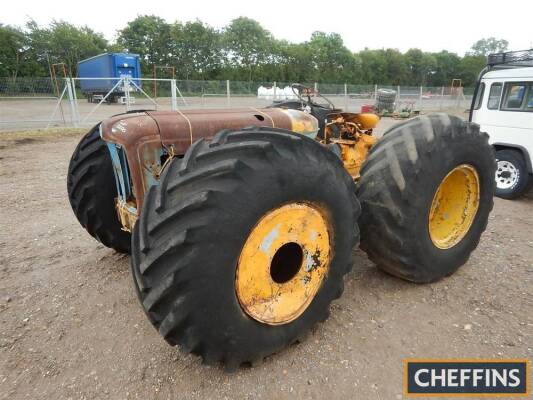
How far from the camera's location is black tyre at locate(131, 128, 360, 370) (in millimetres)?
1733

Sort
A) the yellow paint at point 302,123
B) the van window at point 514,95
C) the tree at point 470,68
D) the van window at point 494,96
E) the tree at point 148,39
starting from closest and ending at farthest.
→ the yellow paint at point 302,123, the van window at point 514,95, the van window at point 494,96, the tree at point 148,39, the tree at point 470,68

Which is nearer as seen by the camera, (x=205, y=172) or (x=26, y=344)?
(x=205, y=172)

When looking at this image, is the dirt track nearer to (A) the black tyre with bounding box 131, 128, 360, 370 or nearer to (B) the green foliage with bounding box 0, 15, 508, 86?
(A) the black tyre with bounding box 131, 128, 360, 370

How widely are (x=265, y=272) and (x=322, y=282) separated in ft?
1.47

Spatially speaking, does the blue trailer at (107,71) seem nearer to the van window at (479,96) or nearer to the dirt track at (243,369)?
the van window at (479,96)

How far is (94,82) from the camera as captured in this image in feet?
82.7

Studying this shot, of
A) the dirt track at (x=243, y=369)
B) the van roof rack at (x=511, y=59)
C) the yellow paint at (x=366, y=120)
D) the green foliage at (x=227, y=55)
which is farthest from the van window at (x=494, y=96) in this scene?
the green foliage at (x=227, y=55)

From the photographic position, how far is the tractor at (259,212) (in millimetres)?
1764

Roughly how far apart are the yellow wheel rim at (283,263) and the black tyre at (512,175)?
5.03m

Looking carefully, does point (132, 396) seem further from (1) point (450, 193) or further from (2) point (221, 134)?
(1) point (450, 193)

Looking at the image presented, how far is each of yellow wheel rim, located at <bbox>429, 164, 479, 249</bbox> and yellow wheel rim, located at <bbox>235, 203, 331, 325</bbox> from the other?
1432 mm

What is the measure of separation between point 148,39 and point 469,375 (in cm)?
4959

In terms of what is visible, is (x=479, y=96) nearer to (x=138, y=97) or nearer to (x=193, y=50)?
(x=138, y=97)

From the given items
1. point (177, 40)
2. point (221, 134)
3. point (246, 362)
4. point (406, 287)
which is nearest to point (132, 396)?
point (246, 362)
